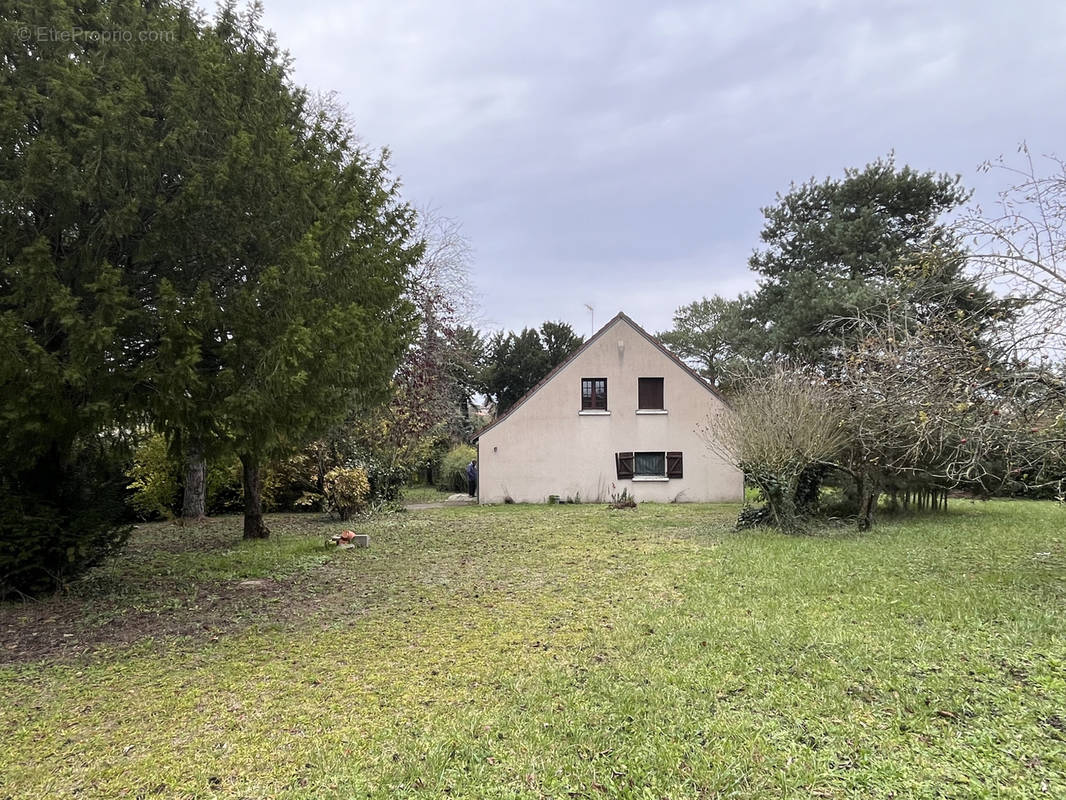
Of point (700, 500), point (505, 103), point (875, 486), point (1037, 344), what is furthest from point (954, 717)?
point (700, 500)

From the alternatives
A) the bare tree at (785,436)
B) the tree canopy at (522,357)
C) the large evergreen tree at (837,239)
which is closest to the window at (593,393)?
the bare tree at (785,436)

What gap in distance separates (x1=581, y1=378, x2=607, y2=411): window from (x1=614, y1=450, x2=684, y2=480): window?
6.33 feet

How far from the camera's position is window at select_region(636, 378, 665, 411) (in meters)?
21.0

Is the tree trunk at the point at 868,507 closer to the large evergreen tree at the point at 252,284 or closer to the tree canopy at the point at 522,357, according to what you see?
the large evergreen tree at the point at 252,284

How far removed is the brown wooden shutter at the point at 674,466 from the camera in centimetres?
2077

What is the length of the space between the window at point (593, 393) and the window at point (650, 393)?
1326 mm

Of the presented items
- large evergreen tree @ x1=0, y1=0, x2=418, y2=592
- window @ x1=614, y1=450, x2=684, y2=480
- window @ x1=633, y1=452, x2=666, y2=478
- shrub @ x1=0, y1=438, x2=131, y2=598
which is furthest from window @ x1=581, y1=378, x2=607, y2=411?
shrub @ x1=0, y1=438, x2=131, y2=598

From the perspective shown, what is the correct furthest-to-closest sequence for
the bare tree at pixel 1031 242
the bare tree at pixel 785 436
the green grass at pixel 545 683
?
the bare tree at pixel 785 436
the bare tree at pixel 1031 242
the green grass at pixel 545 683

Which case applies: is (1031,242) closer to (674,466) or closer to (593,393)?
(674,466)

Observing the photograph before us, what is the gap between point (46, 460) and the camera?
22.4 ft

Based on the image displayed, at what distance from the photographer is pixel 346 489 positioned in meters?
15.3

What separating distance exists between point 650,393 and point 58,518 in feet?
57.2

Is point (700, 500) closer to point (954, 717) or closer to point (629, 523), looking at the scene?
point (629, 523)

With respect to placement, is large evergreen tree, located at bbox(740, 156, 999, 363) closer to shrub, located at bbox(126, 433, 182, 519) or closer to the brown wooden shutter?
the brown wooden shutter
